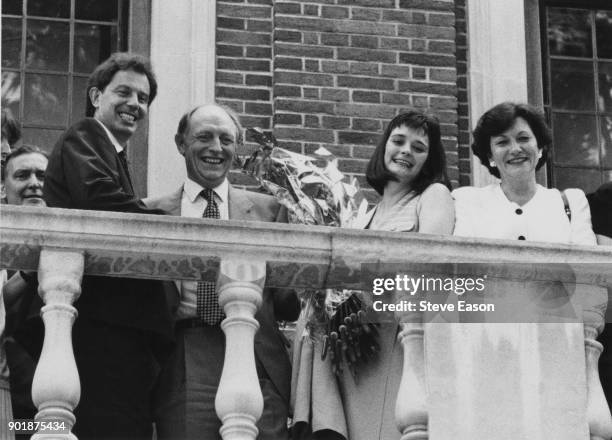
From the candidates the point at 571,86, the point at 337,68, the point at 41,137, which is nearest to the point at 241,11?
the point at 337,68

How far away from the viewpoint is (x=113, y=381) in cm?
654

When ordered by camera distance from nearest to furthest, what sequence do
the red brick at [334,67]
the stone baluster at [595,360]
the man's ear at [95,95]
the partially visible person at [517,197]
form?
the stone baluster at [595,360], the partially visible person at [517,197], the man's ear at [95,95], the red brick at [334,67]

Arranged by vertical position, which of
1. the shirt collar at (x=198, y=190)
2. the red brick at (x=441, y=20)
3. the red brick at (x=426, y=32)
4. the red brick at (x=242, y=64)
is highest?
the red brick at (x=441, y=20)

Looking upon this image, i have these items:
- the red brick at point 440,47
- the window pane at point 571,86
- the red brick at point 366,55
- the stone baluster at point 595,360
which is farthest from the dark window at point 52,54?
the stone baluster at point 595,360

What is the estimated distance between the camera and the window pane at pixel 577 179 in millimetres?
10219

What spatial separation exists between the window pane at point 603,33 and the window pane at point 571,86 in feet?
0.48

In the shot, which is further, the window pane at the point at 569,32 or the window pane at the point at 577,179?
the window pane at the point at 569,32

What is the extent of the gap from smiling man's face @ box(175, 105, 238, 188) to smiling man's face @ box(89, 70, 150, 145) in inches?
8.9

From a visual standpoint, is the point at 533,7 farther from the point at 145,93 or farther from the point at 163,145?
the point at 145,93

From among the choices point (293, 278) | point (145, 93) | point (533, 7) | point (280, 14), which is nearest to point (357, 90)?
point (280, 14)

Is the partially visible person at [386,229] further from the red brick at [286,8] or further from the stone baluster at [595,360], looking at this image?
the red brick at [286,8]

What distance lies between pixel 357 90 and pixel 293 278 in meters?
3.24

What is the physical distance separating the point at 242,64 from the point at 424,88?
0.93 metres

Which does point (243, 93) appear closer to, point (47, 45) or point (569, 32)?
point (47, 45)
